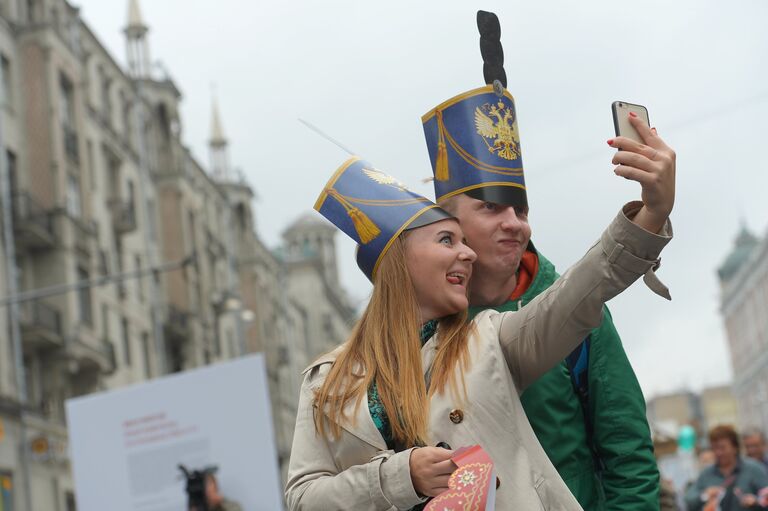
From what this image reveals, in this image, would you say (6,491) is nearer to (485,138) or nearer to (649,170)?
(485,138)

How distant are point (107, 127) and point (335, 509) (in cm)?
4141

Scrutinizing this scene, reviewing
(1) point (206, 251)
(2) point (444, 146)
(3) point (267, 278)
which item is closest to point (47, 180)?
(1) point (206, 251)

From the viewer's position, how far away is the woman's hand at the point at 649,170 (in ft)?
10.4

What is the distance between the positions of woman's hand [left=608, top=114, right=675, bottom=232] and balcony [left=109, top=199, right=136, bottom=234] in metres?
40.3

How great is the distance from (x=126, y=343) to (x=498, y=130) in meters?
40.1

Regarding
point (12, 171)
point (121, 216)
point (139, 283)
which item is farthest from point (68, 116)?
point (139, 283)

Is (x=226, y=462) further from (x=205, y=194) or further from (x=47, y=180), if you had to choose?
(x=205, y=194)

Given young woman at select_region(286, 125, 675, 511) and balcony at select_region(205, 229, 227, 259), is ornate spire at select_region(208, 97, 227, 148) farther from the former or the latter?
young woman at select_region(286, 125, 675, 511)

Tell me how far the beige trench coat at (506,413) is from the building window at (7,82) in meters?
32.5

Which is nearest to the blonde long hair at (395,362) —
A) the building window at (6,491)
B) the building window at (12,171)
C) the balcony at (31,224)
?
the building window at (6,491)

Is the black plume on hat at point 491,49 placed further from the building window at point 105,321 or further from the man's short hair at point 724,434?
the building window at point 105,321

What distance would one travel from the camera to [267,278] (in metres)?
72.9

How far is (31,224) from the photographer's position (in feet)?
110

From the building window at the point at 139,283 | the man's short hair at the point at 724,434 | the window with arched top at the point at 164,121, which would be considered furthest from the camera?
the window with arched top at the point at 164,121
